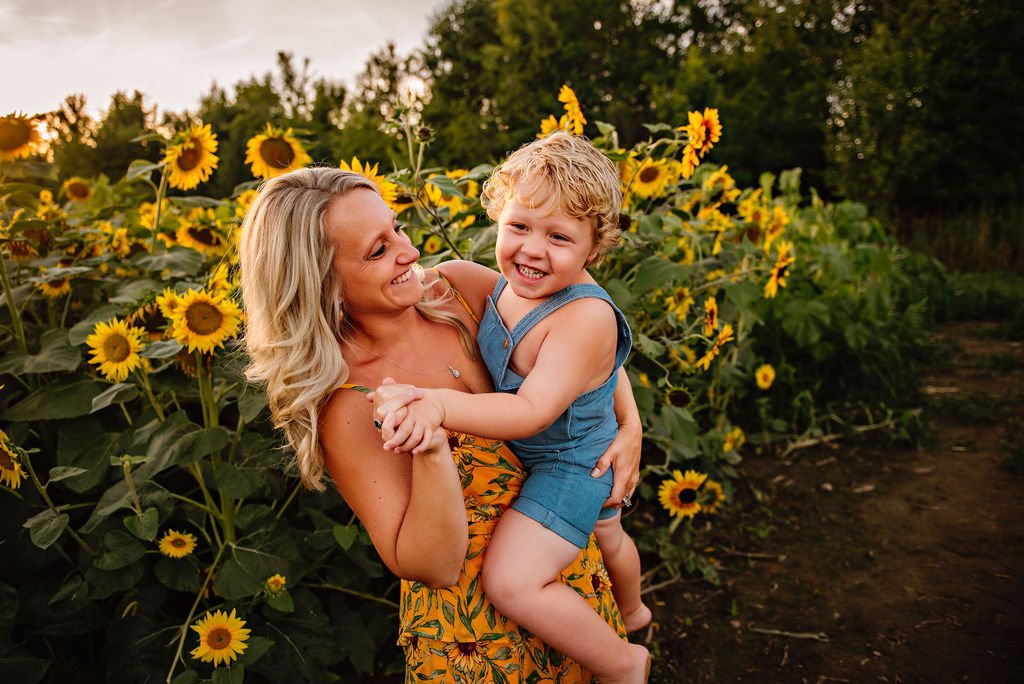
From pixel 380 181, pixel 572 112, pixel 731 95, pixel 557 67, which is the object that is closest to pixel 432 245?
pixel 380 181

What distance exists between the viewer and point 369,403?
1343 mm

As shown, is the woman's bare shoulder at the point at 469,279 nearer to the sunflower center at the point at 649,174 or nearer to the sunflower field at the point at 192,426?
the sunflower field at the point at 192,426

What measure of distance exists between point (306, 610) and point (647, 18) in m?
25.5

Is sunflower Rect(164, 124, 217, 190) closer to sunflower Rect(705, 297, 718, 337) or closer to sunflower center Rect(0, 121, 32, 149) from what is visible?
sunflower center Rect(0, 121, 32, 149)

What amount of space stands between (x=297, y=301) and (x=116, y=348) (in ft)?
2.28

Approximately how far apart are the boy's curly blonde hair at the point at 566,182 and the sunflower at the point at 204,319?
68 centimetres

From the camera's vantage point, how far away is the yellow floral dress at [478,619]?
142cm

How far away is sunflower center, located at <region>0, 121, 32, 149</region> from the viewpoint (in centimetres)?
207

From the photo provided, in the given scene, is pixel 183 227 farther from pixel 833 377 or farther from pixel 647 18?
pixel 647 18

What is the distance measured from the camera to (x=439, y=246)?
249 cm

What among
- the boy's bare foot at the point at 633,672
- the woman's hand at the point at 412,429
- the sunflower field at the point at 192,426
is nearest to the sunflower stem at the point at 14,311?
the sunflower field at the point at 192,426

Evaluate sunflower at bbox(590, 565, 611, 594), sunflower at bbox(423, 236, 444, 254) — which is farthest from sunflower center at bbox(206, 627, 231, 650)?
sunflower at bbox(423, 236, 444, 254)

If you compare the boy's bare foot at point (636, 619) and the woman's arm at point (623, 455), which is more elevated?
the woman's arm at point (623, 455)

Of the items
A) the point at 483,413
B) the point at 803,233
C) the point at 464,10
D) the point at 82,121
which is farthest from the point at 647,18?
the point at 483,413
